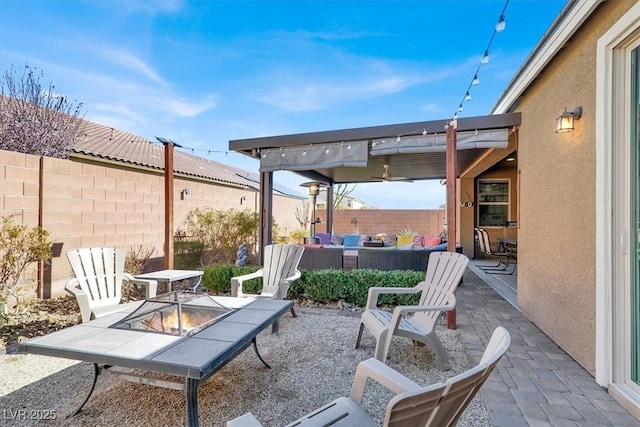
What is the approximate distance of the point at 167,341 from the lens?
2.09 m

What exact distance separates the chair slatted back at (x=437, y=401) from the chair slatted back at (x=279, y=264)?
345 centimetres

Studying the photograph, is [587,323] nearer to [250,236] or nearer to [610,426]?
[610,426]

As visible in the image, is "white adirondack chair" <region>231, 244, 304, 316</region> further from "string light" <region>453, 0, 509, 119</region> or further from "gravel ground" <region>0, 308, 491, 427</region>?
"string light" <region>453, 0, 509, 119</region>

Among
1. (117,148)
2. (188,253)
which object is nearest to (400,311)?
(188,253)

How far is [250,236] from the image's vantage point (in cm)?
796

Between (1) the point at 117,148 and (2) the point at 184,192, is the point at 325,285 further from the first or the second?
(1) the point at 117,148

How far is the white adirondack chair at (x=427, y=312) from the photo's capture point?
279 centimetres

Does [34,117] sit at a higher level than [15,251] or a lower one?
higher

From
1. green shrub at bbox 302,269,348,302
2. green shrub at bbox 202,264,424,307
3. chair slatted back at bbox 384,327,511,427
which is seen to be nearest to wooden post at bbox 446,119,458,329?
green shrub at bbox 202,264,424,307

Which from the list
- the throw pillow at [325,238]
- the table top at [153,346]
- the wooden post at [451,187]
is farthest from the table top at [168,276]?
the throw pillow at [325,238]

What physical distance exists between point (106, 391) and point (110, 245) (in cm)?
389

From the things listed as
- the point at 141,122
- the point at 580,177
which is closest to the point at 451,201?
the point at 580,177

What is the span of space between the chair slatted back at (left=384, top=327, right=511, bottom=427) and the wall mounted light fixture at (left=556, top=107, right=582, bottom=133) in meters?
2.91

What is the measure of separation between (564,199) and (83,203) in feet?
21.0
